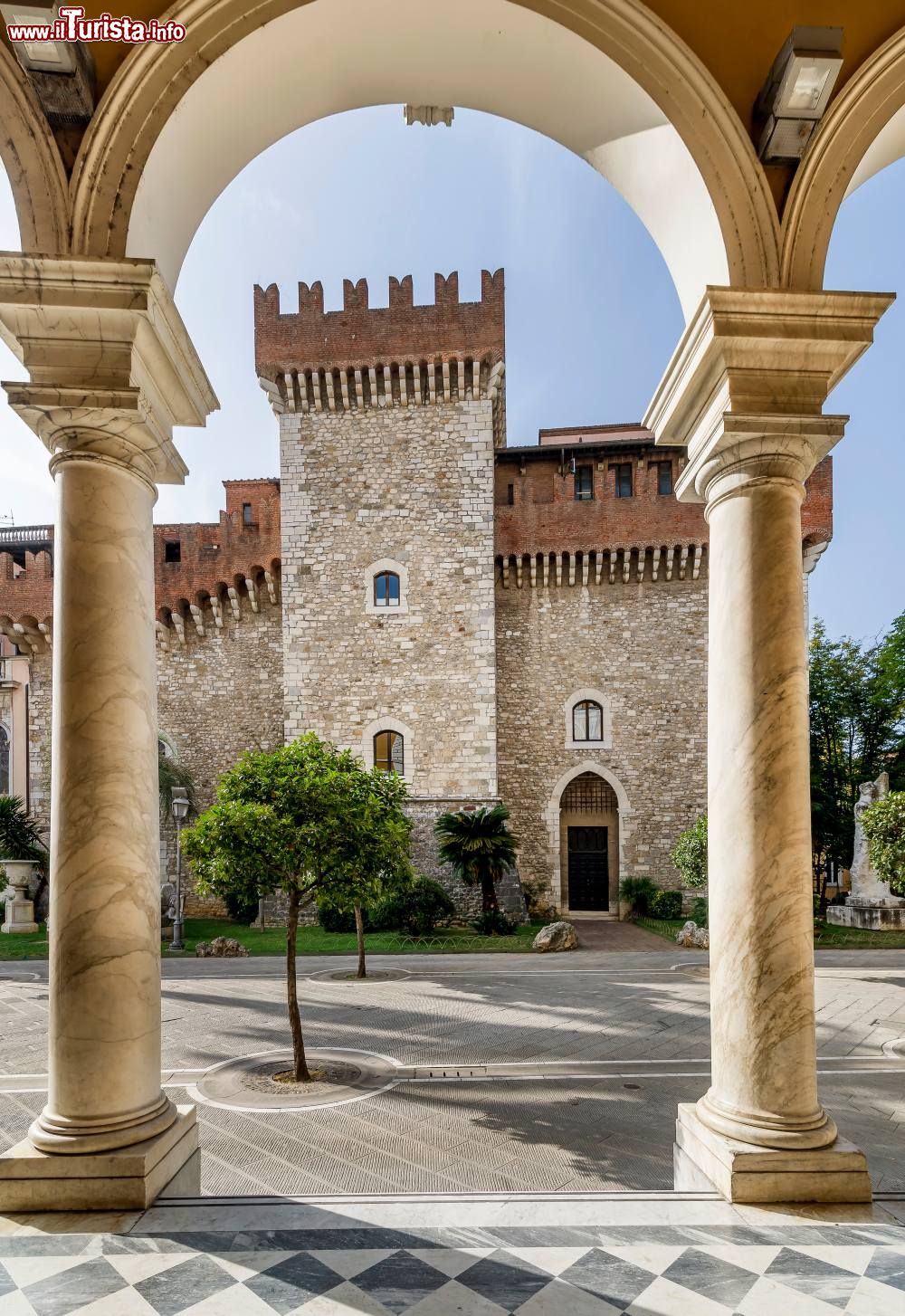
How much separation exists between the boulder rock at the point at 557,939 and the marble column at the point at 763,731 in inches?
482

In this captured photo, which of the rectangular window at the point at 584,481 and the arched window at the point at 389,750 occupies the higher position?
the rectangular window at the point at 584,481

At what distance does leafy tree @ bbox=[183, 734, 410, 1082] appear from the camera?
728 cm

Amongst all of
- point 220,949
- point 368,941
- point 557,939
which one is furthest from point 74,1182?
point 368,941

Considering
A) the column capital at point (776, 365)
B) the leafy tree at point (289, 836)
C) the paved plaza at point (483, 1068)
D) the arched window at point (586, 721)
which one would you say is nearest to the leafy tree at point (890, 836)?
the paved plaza at point (483, 1068)

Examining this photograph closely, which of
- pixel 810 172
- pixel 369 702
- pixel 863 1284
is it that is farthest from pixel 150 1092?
pixel 369 702

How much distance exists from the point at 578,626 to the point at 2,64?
19.3 m

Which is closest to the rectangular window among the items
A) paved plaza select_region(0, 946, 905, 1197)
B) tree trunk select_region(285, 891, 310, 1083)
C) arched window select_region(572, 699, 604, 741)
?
arched window select_region(572, 699, 604, 741)

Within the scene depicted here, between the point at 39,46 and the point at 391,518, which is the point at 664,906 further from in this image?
the point at 39,46

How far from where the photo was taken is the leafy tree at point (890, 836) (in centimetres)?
1042

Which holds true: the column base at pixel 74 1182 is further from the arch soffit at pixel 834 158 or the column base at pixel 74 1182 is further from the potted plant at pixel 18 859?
the potted plant at pixel 18 859

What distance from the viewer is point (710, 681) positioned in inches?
138

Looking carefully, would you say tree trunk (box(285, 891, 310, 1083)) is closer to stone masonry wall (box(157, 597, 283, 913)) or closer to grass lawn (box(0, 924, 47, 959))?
grass lawn (box(0, 924, 47, 959))

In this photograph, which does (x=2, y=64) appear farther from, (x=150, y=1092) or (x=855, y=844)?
(x=855, y=844)

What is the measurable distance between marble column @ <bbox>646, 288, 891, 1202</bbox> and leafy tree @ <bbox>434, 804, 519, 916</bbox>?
46.5ft
